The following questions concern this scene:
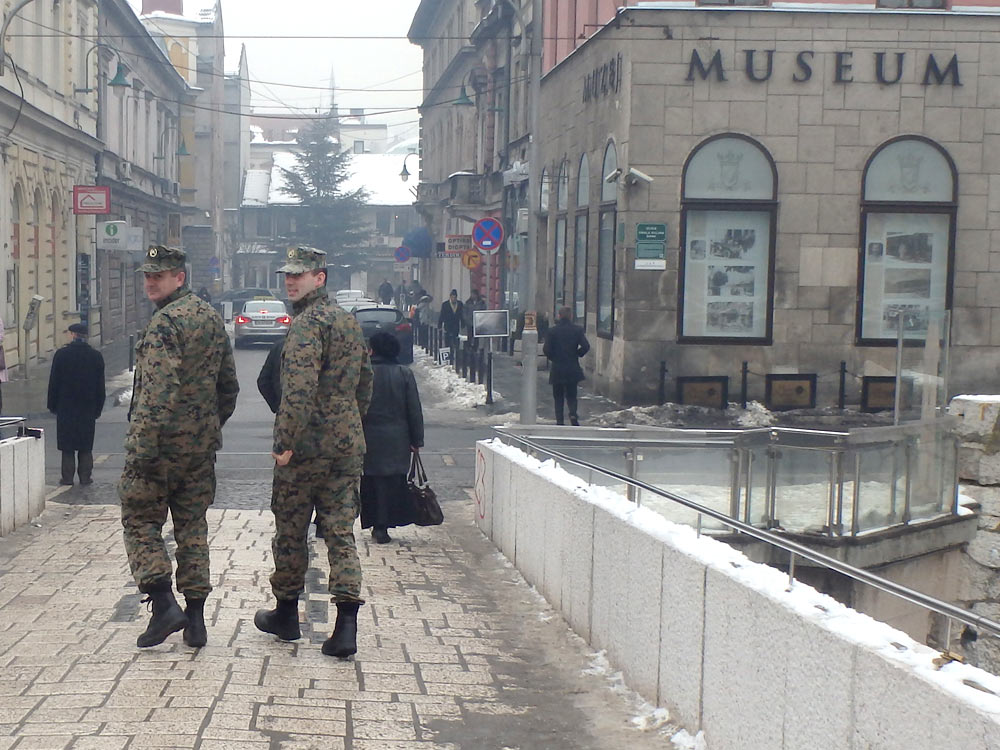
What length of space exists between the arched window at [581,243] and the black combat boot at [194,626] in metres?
20.6

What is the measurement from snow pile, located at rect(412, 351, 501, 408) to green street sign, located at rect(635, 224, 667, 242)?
3.46 m

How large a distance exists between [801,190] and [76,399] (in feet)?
42.6

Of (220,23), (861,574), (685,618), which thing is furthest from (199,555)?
(220,23)

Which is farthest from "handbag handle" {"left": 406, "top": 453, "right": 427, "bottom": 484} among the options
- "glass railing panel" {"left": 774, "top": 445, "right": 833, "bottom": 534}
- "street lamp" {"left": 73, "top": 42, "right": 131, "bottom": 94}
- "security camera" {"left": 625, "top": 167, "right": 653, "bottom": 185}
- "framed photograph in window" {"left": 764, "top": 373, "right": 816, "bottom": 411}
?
"street lamp" {"left": 73, "top": 42, "right": 131, "bottom": 94}

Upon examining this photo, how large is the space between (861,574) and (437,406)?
18771 mm

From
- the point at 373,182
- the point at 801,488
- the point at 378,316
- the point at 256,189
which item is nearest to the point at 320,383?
the point at 801,488

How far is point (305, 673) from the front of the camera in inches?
243

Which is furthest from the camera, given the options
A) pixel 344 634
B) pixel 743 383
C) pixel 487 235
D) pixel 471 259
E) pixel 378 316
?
pixel 471 259

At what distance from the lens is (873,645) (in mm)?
3891

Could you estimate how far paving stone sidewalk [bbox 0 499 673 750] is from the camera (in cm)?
533

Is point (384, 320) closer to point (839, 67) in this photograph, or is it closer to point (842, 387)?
point (842, 387)

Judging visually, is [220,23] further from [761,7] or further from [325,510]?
[325,510]

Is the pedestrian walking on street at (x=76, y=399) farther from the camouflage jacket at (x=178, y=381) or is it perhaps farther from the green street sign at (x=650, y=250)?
the green street sign at (x=650, y=250)

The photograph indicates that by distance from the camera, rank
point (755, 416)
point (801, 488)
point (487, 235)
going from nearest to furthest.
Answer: point (801, 488) → point (755, 416) → point (487, 235)
